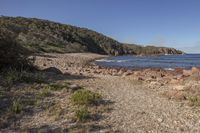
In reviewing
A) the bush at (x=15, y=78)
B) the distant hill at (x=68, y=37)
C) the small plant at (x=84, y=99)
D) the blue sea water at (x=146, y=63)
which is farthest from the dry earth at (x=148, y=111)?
the distant hill at (x=68, y=37)

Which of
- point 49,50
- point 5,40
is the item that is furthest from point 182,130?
point 49,50

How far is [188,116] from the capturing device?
858cm

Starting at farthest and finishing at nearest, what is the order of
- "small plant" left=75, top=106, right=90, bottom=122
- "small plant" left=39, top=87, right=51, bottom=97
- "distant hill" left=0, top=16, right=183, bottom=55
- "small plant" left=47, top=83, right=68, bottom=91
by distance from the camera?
1. "distant hill" left=0, top=16, right=183, bottom=55
2. "small plant" left=47, top=83, right=68, bottom=91
3. "small plant" left=39, top=87, right=51, bottom=97
4. "small plant" left=75, top=106, right=90, bottom=122

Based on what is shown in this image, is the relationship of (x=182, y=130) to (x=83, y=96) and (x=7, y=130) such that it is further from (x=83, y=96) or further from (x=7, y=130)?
(x=7, y=130)

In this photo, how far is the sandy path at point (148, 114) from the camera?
759 centimetres

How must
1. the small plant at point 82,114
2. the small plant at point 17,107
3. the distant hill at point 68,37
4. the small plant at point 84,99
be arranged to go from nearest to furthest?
the small plant at point 82,114
the small plant at point 17,107
the small plant at point 84,99
the distant hill at point 68,37

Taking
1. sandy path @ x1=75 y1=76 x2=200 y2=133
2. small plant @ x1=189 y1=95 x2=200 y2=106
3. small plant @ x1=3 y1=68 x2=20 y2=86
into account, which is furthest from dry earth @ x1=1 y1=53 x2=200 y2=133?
small plant @ x1=3 y1=68 x2=20 y2=86

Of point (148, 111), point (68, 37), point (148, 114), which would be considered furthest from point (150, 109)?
point (68, 37)

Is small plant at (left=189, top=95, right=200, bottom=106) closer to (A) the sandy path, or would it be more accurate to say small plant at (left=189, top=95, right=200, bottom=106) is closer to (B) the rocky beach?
(B) the rocky beach

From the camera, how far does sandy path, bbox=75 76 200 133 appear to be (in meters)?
7.59

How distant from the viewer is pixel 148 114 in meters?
8.59

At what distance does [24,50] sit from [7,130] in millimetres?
7414

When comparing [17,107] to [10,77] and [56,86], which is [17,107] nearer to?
[56,86]

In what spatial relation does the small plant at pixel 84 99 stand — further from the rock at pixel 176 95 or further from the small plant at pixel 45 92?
the rock at pixel 176 95
